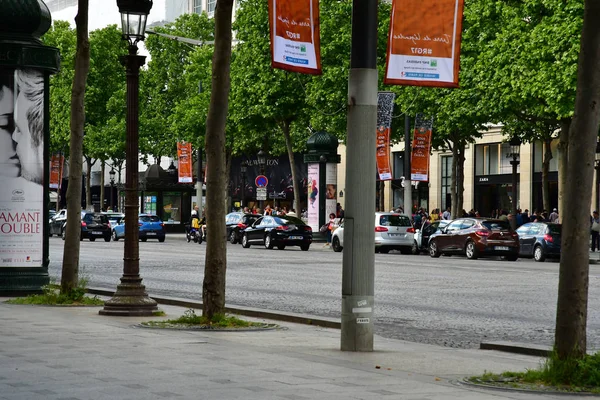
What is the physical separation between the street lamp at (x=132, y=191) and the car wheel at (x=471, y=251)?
26.2 meters

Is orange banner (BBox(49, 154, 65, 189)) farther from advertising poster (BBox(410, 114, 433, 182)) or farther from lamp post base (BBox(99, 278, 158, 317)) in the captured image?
lamp post base (BBox(99, 278, 158, 317))

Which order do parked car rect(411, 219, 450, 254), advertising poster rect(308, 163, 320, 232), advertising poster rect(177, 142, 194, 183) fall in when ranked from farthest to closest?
1. advertising poster rect(177, 142, 194, 183)
2. advertising poster rect(308, 163, 320, 232)
3. parked car rect(411, 219, 450, 254)

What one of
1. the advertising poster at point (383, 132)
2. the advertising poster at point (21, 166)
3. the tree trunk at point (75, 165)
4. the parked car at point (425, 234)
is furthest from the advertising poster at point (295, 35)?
the parked car at point (425, 234)

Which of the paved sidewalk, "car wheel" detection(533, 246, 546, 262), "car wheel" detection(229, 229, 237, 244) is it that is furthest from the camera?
"car wheel" detection(229, 229, 237, 244)

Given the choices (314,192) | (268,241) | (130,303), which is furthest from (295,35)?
(314,192)

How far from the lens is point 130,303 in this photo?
1642 cm

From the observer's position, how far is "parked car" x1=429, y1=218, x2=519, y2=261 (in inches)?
1619

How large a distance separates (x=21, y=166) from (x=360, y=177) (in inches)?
Answer: 357

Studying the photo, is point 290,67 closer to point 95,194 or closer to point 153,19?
point 153,19

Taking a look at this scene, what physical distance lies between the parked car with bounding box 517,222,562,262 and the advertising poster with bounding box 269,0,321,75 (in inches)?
1139

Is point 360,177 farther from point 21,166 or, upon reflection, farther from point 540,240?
point 540,240

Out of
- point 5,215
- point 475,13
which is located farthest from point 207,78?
point 5,215

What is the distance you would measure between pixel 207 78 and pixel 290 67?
58.9m

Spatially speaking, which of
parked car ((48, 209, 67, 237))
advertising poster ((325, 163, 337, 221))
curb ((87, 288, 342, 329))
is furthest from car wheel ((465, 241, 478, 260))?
parked car ((48, 209, 67, 237))
